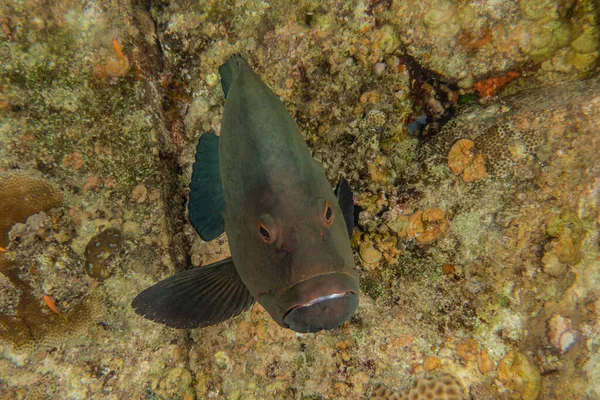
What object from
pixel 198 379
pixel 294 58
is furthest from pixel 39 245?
pixel 294 58

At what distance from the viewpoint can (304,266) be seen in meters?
1.89

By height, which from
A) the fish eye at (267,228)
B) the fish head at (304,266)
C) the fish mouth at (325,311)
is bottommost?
the fish mouth at (325,311)

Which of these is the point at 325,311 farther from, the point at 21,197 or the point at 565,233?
the point at 21,197

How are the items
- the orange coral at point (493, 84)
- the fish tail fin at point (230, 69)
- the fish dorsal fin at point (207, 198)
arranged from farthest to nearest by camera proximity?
the orange coral at point (493, 84) < the fish dorsal fin at point (207, 198) < the fish tail fin at point (230, 69)

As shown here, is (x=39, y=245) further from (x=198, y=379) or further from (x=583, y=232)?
(x=583, y=232)

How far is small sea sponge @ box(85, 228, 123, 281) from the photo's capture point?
10.2 ft

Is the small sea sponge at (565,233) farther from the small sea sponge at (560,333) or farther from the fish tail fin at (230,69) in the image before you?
the fish tail fin at (230,69)

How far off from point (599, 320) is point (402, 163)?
2045 millimetres

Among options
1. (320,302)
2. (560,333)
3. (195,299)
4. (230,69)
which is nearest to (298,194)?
(320,302)

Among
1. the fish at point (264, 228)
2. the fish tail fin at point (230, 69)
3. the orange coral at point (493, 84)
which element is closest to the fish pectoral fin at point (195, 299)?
the fish at point (264, 228)

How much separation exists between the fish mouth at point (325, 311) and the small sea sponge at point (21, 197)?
275 cm

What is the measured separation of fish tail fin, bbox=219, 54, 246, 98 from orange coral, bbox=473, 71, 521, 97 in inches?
87.9

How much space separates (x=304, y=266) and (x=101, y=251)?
2365mm

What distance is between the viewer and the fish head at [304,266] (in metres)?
1.80
